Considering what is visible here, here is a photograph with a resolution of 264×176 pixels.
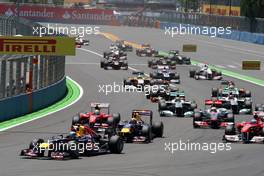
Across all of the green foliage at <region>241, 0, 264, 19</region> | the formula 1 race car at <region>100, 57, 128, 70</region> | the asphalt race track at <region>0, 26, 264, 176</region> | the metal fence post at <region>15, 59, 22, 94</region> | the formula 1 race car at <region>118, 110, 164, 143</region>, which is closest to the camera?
the asphalt race track at <region>0, 26, 264, 176</region>

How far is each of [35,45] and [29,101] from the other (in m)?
3.14

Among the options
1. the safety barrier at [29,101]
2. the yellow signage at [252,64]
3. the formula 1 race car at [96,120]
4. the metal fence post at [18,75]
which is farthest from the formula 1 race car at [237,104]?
the yellow signage at [252,64]

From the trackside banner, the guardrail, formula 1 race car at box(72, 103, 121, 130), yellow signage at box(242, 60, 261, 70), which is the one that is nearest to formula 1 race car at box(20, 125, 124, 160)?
formula 1 race car at box(72, 103, 121, 130)

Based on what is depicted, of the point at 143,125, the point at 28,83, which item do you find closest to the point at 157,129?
the point at 143,125

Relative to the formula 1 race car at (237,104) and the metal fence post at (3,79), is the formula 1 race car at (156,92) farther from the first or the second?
the metal fence post at (3,79)

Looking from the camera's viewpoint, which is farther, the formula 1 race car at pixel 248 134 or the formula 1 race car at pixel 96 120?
the formula 1 race car at pixel 96 120

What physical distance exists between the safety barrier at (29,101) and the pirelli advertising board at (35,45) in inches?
78.0

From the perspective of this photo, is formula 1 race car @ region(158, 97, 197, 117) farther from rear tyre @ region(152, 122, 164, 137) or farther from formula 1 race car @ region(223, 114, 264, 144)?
formula 1 race car @ region(223, 114, 264, 144)

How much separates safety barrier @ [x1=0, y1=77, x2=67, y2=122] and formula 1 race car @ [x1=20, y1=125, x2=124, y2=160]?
8.59 meters

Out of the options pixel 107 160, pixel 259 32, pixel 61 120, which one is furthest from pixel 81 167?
pixel 259 32

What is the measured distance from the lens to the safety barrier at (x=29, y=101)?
36144mm

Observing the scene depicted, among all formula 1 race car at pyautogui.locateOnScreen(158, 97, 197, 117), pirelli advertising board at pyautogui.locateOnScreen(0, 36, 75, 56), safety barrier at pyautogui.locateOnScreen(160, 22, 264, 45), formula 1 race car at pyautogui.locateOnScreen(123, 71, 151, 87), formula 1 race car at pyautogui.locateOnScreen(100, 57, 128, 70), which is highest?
pirelli advertising board at pyautogui.locateOnScreen(0, 36, 75, 56)

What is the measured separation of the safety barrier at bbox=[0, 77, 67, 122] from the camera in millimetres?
36144

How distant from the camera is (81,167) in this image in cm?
2411
